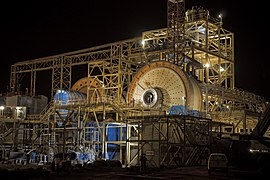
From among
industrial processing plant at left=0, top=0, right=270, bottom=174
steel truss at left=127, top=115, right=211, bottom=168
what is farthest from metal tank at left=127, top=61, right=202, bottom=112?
steel truss at left=127, top=115, right=211, bottom=168

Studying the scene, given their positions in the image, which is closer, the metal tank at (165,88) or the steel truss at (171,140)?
the steel truss at (171,140)

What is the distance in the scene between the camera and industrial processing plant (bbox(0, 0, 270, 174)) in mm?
38406

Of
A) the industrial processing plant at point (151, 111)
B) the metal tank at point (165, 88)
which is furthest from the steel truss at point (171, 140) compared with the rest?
the metal tank at point (165, 88)

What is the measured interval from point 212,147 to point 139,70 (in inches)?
541

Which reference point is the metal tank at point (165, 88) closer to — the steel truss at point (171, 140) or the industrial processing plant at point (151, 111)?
the industrial processing plant at point (151, 111)

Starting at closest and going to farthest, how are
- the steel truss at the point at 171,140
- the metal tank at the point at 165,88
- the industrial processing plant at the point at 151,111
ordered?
the steel truss at the point at 171,140 < the industrial processing plant at the point at 151,111 < the metal tank at the point at 165,88

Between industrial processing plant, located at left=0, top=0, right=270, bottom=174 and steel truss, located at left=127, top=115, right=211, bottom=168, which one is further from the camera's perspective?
industrial processing plant, located at left=0, top=0, right=270, bottom=174

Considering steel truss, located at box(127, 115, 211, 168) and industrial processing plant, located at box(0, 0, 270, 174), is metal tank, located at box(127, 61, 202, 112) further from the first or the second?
steel truss, located at box(127, 115, 211, 168)

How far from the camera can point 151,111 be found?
140 feet

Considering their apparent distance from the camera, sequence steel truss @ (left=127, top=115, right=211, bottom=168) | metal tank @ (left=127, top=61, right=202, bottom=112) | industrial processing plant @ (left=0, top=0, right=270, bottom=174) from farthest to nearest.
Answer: metal tank @ (left=127, top=61, right=202, bottom=112) < industrial processing plant @ (left=0, top=0, right=270, bottom=174) < steel truss @ (left=127, top=115, right=211, bottom=168)

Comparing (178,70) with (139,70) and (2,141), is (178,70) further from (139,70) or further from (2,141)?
(2,141)

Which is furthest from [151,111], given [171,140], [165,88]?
[171,140]

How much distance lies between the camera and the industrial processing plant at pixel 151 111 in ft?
126

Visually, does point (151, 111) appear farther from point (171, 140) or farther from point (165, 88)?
point (171, 140)
